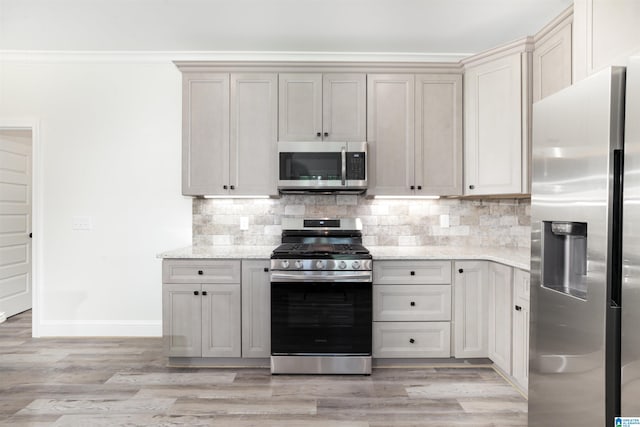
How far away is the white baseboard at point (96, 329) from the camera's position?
3.52 m

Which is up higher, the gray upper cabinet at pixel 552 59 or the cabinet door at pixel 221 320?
the gray upper cabinet at pixel 552 59

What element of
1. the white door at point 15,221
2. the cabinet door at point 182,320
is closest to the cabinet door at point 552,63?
the cabinet door at point 182,320

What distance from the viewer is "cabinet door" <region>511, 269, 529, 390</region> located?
2.36 metres

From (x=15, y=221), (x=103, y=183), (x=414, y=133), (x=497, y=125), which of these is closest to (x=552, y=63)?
(x=497, y=125)

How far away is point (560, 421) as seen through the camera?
1576mm

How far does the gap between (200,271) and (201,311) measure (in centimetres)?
30

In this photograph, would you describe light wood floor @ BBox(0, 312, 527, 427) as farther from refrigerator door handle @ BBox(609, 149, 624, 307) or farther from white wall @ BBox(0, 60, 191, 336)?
refrigerator door handle @ BBox(609, 149, 624, 307)

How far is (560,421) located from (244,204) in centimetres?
269

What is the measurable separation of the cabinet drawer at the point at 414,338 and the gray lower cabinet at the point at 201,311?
1090 mm

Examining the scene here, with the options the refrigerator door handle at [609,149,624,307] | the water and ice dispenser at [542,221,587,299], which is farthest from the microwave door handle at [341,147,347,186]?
the refrigerator door handle at [609,149,624,307]

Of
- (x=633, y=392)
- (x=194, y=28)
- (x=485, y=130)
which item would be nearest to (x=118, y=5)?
(x=194, y=28)

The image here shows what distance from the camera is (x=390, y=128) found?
3.13 m

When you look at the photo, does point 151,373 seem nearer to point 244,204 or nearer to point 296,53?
point 244,204

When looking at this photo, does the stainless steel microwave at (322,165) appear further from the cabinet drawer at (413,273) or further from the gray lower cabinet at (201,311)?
the gray lower cabinet at (201,311)
